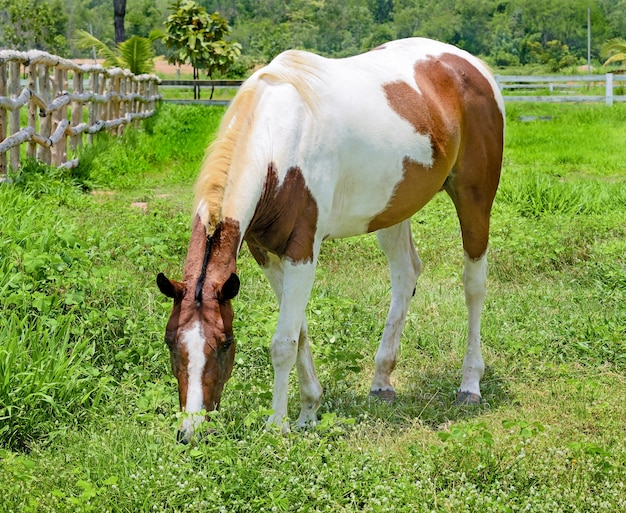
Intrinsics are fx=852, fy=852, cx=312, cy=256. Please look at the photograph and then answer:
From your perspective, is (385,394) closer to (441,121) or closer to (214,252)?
(441,121)

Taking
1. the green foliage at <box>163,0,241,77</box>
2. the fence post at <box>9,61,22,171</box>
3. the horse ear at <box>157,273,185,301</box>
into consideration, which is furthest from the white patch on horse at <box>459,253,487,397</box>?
the green foliage at <box>163,0,241,77</box>

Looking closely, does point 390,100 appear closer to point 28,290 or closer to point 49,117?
point 28,290

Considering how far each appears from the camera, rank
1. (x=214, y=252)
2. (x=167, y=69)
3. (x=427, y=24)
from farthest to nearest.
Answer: (x=427, y=24) < (x=167, y=69) < (x=214, y=252)

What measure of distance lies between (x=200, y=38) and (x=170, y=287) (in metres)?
27.4

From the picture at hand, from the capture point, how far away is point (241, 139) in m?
3.73

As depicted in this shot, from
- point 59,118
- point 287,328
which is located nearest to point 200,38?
point 59,118

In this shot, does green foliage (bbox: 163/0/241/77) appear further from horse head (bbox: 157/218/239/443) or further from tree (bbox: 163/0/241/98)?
horse head (bbox: 157/218/239/443)

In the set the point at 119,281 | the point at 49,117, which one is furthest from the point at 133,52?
the point at 119,281

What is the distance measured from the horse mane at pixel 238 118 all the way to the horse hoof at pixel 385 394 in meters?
1.68

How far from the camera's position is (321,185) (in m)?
3.92

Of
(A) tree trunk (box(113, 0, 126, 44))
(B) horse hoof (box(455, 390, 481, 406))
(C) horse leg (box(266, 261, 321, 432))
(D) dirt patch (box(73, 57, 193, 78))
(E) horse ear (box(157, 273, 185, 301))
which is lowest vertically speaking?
(D) dirt patch (box(73, 57, 193, 78))

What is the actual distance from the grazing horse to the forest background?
93.0 m

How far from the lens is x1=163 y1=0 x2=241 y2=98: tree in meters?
29.7

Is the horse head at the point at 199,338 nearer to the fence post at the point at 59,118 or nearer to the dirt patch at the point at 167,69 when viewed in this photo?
the fence post at the point at 59,118
